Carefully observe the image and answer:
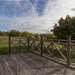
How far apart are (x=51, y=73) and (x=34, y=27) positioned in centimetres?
1547

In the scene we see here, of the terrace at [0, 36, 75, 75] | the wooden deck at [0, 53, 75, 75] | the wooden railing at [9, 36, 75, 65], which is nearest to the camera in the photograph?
the wooden deck at [0, 53, 75, 75]

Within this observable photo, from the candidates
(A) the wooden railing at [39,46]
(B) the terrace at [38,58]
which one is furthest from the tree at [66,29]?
(A) the wooden railing at [39,46]

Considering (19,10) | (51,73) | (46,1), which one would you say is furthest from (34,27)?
(51,73)

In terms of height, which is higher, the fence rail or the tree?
the tree

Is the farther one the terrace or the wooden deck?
the terrace

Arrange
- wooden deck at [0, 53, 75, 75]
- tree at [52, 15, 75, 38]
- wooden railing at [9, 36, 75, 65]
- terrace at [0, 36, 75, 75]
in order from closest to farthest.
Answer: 1. wooden deck at [0, 53, 75, 75]
2. terrace at [0, 36, 75, 75]
3. wooden railing at [9, 36, 75, 65]
4. tree at [52, 15, 75, 38]

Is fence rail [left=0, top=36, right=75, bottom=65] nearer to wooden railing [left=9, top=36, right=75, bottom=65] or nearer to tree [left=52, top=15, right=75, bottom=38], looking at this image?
wooden railing [left=9, top=36, right=75, bottom=65]

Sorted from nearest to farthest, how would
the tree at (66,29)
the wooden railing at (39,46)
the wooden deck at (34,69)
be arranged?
the wooden deck at (34,69)
the wooden railing at (39,46)
the tree at (66,29)

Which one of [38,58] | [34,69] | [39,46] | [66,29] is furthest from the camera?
[66,29]

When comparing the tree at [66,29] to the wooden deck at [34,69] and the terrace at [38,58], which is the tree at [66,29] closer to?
the terrace at [38,58]

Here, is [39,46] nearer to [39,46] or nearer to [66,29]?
[39,46]

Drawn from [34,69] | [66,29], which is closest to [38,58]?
[34,69]

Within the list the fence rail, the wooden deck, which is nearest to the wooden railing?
the fence rail

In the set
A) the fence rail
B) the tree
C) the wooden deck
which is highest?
the tree
